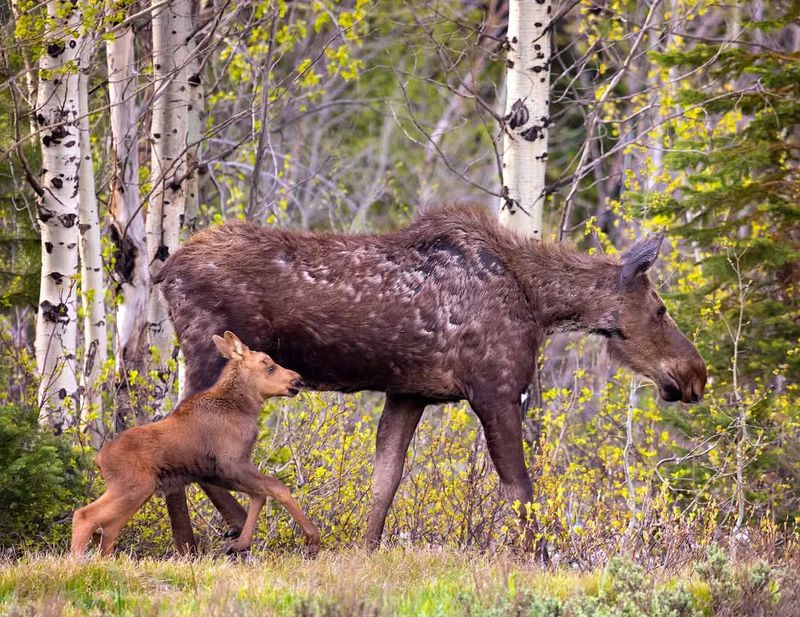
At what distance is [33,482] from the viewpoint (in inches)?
327

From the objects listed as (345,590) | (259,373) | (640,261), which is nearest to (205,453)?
(259,373)

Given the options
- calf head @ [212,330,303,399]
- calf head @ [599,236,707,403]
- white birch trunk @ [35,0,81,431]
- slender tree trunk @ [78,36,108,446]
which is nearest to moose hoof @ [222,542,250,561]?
calf head @ [212,330,303,399]

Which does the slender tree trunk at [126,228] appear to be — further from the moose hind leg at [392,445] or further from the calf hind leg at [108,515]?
the calf hind leg at [108,515]

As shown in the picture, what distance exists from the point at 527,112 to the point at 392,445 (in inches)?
126

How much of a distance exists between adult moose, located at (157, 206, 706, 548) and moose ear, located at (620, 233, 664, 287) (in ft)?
0.13

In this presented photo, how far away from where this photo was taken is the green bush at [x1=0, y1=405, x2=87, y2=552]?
26.9 ft

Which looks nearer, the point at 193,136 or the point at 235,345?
the point at 235,345

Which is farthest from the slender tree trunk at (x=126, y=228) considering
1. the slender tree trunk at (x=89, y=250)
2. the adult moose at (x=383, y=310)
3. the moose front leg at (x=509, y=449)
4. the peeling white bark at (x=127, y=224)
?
the moose front leg at (x=509, y=449)

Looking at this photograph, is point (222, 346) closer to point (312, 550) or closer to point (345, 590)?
point (312, 550)

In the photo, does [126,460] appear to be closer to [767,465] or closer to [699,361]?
[699,361]

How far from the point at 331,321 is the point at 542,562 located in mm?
2048

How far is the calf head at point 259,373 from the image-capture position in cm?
789

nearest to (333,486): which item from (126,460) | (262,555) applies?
(262,555)

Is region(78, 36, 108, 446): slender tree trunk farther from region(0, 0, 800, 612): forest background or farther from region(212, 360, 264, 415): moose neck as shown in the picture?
region(212, 360, 264, 415): moose neck
